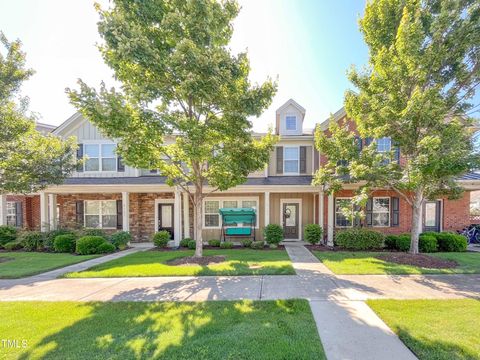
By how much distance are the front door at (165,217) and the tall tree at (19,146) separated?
16.7ft

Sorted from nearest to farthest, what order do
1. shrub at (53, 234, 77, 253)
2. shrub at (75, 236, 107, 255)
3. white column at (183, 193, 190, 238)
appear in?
shrub at (75, 236, 107, 255) → shrub at (53, 234, 77, 253) → white column at (183, 193, 190, 238)

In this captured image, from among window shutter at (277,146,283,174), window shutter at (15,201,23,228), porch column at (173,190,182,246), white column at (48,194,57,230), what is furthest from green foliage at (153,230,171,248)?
window shutter at (15,201,23,228)

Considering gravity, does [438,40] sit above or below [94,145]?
above

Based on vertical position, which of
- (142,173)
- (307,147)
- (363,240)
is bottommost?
(363,240)

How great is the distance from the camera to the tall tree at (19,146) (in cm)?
961

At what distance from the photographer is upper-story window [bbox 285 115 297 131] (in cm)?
1380

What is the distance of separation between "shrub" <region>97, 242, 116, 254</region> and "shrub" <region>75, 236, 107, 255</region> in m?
0.12

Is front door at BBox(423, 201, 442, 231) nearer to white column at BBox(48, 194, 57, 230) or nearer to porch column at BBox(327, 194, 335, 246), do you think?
porch column at BBox(327, 194, 335, 246)

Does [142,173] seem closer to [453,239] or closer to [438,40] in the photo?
[438,40]

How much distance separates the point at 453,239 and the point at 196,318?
12.0 m

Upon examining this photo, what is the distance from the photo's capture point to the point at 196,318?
4.32 meters

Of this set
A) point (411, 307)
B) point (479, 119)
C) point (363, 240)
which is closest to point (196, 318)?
point (411, 307)

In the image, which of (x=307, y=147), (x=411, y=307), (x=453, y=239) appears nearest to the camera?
(x=411, y=307)

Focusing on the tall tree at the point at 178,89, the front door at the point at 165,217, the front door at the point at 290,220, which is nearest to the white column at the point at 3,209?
the front door at the point at 165,217
